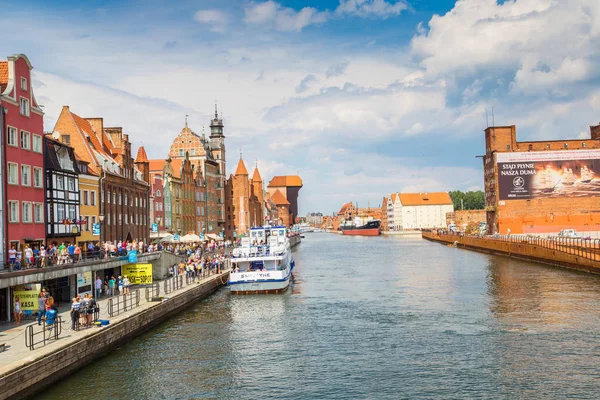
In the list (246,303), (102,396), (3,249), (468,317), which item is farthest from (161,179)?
(102,396)

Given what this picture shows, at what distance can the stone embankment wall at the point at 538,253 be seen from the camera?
214ft

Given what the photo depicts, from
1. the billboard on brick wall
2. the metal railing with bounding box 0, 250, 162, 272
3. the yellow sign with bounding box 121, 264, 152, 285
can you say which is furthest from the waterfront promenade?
the billboard on brick wall

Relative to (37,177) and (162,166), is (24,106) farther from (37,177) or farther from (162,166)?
(162,166)

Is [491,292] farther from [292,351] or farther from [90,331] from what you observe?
[90,331]

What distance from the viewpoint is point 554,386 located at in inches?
971

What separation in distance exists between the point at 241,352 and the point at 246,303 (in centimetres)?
1771

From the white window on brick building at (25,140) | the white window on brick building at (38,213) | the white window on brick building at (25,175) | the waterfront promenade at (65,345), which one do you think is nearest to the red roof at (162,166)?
the white window on brick building at (38,213)

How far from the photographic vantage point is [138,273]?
4653cm

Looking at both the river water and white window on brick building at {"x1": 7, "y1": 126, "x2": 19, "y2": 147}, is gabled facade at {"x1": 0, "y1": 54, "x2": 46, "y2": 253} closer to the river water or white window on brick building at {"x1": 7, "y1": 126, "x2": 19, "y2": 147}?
white window on brick building at {"x1": 7, "y1": 126, "x2": 19, "y2": 147}

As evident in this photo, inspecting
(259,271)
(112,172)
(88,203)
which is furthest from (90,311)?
(112,172)

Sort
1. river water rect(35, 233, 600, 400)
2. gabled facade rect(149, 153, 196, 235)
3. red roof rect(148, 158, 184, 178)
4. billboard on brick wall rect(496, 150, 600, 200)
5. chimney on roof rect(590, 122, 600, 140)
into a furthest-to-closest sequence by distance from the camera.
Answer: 1. chimney on roof rect(590, 122, 600, 140)
2. billboard on brick wall rect(496, 150, 600, 200)
3. red roof rect(148, 158, 184, 178)
4. gabled facade rect(149, 153, 196, 235)
5. river water rect(35, 233, 600, 400)

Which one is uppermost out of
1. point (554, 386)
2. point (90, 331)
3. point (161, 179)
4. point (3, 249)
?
point (161, 179)

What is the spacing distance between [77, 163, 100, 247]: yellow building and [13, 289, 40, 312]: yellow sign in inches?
887

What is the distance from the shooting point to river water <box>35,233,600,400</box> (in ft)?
82.1
